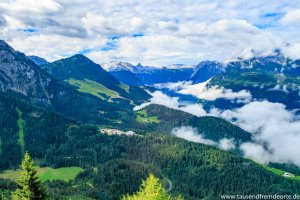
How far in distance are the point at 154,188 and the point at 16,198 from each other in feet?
75.5

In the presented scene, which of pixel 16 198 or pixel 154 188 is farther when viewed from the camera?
pixel 16 198

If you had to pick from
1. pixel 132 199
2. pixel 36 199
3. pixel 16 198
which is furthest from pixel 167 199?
→ pixel 16 198

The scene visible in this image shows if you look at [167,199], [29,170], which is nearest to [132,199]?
[167,199]

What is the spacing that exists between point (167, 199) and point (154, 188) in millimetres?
2218

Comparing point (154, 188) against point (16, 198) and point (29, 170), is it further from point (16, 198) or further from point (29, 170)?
point (16, 198)

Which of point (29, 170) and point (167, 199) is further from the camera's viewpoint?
point (29, 170)

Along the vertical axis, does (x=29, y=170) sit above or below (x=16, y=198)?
above

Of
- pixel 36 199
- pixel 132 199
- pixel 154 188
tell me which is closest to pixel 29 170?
pixel 36 199

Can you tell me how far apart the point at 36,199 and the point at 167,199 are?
19694 millimetres

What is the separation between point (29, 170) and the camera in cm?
5212

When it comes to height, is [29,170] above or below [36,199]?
above

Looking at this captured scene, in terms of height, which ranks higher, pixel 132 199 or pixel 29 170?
pixel 29 170

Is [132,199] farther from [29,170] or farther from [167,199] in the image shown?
[29,170]

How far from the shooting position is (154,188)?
145ft
